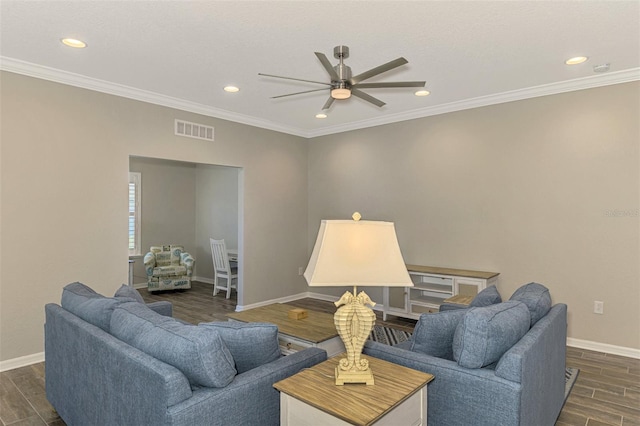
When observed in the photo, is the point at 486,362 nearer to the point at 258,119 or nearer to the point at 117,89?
the point at 117,89

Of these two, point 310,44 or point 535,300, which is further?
point 310,44

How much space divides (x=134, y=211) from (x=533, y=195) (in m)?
6.87

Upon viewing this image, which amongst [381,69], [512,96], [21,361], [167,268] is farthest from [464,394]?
[167,268]

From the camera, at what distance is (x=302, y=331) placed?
3.01 meters

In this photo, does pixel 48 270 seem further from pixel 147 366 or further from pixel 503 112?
pixel 503 112

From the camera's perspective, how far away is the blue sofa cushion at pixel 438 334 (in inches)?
83.4

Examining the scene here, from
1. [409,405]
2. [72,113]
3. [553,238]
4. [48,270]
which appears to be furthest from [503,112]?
[48,270]

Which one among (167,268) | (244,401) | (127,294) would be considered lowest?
(167,268)

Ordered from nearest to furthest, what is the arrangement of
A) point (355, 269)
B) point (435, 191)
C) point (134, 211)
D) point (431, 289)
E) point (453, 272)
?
point (355, 269)
point (453, 272)
point (431, 289)
point (435, 191)
point (134, 211)

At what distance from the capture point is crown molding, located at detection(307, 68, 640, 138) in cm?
383

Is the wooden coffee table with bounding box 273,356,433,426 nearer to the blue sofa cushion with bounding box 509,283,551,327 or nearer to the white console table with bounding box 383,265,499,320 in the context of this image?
the blue sofa cushion with bounding box 509,283,551,327

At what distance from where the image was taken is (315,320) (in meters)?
3.33

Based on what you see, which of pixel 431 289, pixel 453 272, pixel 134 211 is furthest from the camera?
pixel 134 211

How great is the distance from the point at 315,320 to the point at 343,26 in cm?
240
